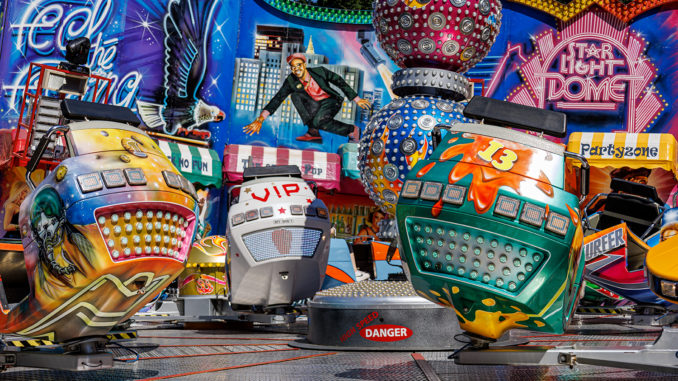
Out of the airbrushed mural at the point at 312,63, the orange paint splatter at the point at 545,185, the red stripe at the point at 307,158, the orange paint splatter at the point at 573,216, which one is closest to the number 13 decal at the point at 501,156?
the orange paint splatter at the point at 545,185

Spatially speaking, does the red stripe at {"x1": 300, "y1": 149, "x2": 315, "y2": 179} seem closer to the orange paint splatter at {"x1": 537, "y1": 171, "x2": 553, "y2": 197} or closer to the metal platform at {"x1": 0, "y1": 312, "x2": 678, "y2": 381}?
the metal platform at {"x1": 0, "y1": 312, "x2": 678, "y2": 381}

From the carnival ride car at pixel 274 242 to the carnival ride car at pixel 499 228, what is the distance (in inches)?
104

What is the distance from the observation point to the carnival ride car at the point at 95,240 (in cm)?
318

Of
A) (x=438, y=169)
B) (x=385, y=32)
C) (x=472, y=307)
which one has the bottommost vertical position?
(x=472, y=307)

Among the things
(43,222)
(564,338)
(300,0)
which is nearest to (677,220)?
(564,338)

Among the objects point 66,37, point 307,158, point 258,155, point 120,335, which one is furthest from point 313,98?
point 120,335

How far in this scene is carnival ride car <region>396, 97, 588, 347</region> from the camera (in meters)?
3.21

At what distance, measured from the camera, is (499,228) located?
3.21 m

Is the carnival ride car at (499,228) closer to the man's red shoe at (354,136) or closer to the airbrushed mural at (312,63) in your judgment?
the airbrushed mural at (312,63)

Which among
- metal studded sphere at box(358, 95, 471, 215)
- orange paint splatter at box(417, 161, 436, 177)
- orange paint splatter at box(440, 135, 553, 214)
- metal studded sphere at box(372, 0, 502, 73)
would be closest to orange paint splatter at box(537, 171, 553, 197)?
orange paint splatter at box(440, 135, 553, 214)

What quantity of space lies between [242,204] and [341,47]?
35.1 ft

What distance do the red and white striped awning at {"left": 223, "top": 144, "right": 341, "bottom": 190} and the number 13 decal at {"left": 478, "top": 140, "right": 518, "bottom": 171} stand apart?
11587 mm

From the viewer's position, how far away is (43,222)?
3.29 meters

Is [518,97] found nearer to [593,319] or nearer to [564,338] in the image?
[593,319]
